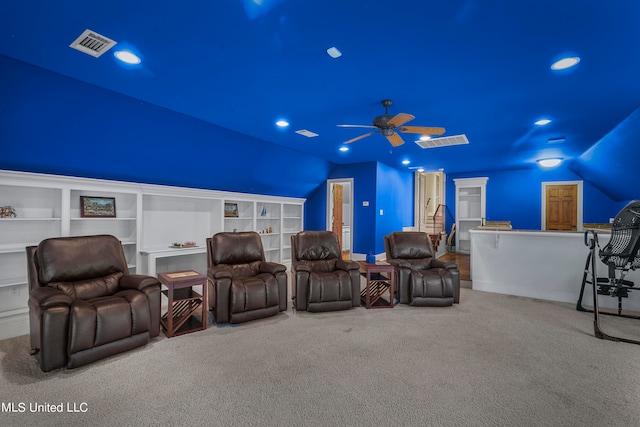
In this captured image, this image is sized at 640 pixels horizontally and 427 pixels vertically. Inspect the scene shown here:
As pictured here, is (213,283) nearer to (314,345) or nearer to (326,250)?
(314,345)

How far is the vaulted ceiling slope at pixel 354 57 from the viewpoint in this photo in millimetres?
2088

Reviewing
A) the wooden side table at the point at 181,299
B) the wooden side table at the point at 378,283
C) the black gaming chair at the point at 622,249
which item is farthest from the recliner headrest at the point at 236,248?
the black gaming chair at the point at 622,249

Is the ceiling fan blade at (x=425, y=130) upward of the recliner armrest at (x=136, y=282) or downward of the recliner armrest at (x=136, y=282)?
upward

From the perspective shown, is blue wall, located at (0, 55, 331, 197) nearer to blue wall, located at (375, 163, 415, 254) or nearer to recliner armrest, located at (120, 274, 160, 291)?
recliner armrest, located at (120, 274, 160, 291)

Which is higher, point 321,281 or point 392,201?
point 392,201

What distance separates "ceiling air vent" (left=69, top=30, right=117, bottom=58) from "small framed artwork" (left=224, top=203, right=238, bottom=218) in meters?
3.35

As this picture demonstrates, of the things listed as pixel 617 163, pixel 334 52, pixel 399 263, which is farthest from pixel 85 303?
pixel 617 163

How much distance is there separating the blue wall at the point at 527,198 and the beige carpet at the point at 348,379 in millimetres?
5539

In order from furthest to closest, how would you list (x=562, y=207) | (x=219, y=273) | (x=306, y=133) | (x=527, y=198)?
1. (x=527, y=198)
2. (x=562, y=207)
3. (x=306, y=133)
4. (x=219, y=273)

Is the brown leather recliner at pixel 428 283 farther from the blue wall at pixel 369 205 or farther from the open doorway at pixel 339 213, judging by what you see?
the open doorway at pixel 339 213

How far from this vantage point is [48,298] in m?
2.36

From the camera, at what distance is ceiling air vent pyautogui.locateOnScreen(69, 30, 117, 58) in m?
2.36

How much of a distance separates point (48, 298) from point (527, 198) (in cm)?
978

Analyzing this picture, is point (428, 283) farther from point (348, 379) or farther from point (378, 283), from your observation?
point (348, 379)
